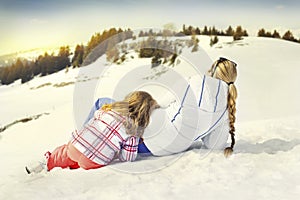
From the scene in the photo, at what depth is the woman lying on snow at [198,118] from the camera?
1267 mm

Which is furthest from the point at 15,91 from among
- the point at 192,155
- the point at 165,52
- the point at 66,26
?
the point at 192,155

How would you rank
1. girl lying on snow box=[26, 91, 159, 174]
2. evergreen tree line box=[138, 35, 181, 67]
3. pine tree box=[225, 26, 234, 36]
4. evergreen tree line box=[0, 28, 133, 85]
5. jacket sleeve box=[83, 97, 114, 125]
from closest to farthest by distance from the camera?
girl lying on snow box=[26, 91, 159, 174]
jacket sleeve box=[83, 97, 114, 125]
evergreen tree line box=[138, 35, 181, 67]
evergreen tree line box=[0, 28, 133, 85]
pine tree box=[225, 26, 234, 36]

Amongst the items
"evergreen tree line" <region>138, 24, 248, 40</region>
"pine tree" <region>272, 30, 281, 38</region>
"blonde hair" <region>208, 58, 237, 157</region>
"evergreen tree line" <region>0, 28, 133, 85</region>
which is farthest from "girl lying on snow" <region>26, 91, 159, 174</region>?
"pine tree" <region>272, 30, 281, 38</region>

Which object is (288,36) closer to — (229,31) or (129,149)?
(229,31)

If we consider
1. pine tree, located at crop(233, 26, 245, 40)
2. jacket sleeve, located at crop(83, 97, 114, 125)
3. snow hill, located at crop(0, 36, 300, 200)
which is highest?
pine tree, located at crop(233, 26, 245, 40)

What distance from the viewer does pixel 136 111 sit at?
1.29 m

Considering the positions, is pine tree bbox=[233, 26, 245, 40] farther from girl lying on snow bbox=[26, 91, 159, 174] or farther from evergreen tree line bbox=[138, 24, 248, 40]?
girl lying on snow bbox=[26, 91, 159, 174]

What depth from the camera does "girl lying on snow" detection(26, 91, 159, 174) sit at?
1.26 metres

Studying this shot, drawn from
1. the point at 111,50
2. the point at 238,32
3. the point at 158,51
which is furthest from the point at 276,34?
the point at 111,50

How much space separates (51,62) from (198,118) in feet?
2.95

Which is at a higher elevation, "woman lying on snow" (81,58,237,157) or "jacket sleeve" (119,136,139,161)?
"woman lying on snow" (81,58,237,157)

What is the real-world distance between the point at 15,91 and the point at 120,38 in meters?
0.49

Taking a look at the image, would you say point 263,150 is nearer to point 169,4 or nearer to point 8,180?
point 8,180

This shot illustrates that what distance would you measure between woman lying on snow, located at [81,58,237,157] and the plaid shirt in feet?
0.19
